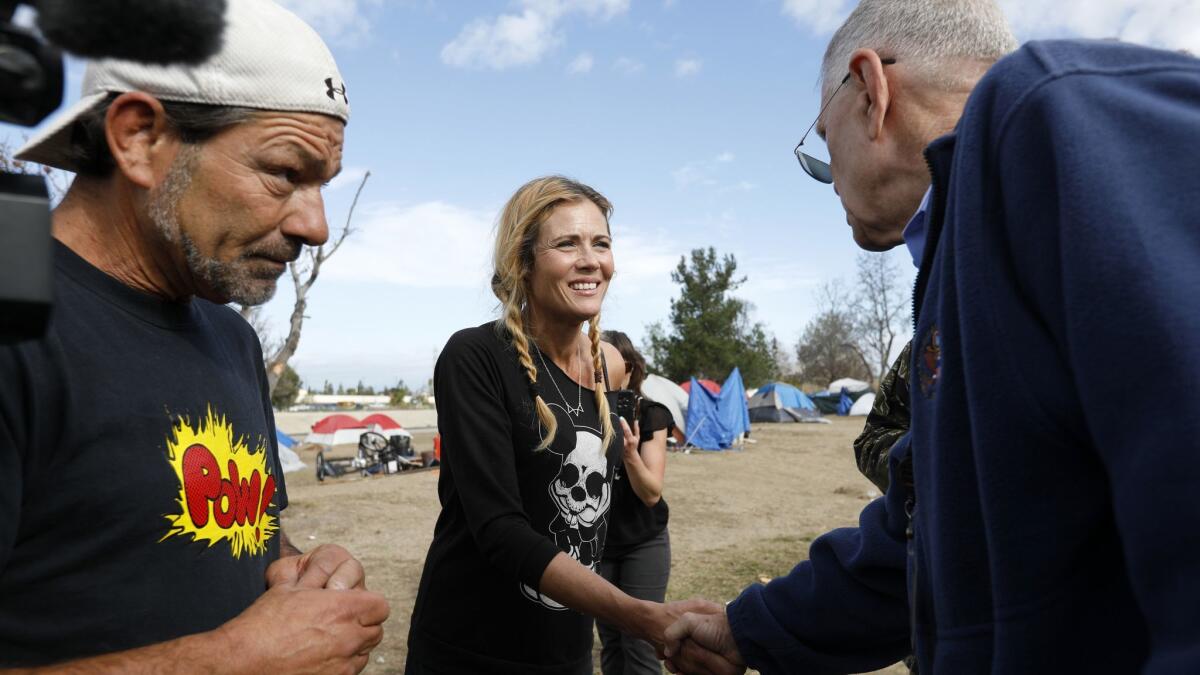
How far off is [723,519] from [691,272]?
123 ft

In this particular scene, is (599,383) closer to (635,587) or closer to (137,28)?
(635,587)

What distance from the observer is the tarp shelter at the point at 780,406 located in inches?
1618

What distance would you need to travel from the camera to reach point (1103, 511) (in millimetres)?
961

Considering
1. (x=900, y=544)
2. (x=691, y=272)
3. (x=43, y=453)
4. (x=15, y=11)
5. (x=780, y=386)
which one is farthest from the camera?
(x=691, y=272)

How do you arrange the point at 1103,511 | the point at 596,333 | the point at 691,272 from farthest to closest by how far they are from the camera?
1. the point at 691,272
2. the point at 596,333
3. the point at 1103,511

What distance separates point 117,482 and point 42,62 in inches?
45.5

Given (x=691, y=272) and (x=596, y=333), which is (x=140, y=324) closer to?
(x=596, y=333)

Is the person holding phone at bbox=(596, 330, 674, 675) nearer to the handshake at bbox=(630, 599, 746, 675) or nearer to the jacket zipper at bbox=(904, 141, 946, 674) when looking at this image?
Answer: the handshake at bbox=(630, 599, 746, 675)

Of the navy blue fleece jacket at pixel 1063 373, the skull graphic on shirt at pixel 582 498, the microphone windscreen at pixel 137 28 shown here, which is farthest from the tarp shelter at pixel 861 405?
the microphone windscreen at pixel 137 28

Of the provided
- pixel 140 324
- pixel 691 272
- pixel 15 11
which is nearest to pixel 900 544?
pixel 140 324

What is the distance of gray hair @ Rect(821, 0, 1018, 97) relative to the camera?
1742mm

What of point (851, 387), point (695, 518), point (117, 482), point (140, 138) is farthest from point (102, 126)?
point (851, 387)

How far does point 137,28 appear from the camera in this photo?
70cm

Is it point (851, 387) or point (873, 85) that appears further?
point (851, 387)
